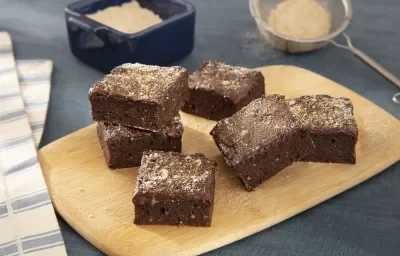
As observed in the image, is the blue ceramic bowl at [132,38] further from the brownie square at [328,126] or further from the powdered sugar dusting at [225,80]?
the brownie square at [328,126]

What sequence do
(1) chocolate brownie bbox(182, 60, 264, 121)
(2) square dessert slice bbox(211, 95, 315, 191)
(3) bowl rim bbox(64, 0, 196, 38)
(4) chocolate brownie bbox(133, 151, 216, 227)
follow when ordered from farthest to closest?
(3) bowl rim bbox(64, 0, 196, 38), (1) chocolate brownie bbox(182, 60, 264, 121), (2) square dessert slice bbox(211, 95, 315, 191), (4) chocolate brownie bbox(133, 151, 216, 227)

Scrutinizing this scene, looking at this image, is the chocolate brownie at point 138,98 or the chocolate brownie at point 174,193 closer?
the chocolate brownie at point 174,193

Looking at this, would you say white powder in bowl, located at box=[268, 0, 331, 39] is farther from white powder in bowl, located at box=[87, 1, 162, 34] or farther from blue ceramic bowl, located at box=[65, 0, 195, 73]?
white powder in bowl, located at box=[87, 1, 162, 34]

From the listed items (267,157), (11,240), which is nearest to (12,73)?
(11,240)

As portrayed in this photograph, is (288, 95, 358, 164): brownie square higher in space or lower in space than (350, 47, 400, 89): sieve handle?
higher

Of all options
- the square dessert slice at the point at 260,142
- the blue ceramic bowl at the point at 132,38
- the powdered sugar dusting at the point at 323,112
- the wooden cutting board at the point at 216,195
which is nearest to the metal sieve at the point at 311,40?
the blue ceramic bowl at the point at 132,38

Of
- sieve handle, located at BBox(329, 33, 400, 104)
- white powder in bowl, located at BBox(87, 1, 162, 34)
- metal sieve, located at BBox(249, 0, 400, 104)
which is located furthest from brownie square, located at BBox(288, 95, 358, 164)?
white powder in bowl, located at BBox(87, 1, 162, 34)

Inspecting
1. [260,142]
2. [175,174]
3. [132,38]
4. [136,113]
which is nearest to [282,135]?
[260,142]
